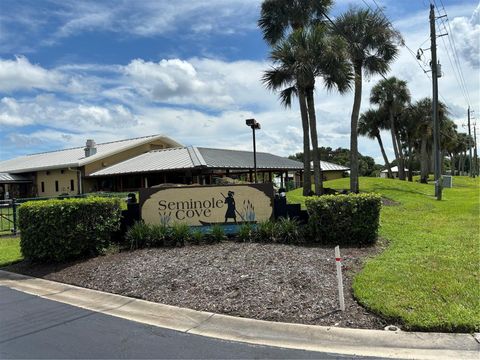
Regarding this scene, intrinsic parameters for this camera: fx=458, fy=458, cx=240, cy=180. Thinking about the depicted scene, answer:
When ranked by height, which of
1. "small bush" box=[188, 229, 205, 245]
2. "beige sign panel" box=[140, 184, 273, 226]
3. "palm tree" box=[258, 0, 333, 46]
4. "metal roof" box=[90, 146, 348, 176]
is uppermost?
"palm tree" box=[258, 0, 333, 46]

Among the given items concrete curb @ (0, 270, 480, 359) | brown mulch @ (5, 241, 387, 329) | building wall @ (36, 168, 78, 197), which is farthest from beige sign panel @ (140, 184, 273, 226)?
building wall @ (36, 168, 78, 197)

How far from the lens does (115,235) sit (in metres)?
10.5

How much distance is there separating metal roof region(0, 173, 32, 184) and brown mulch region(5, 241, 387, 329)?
38.7 metres

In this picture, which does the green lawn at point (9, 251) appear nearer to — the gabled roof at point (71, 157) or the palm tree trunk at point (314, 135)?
the palm tree trunk at point (314, 135)

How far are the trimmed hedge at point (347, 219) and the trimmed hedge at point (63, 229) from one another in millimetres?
4610

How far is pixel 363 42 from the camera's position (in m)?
26.1

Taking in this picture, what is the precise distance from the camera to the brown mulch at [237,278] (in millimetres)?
5918

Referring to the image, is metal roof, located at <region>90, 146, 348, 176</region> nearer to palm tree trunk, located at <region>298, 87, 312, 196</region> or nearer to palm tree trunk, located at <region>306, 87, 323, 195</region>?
palm tree trunk, located at <region>298, 87, 312, 196</region>

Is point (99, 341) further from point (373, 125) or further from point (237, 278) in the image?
point (373, 125)

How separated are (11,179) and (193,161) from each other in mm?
23342

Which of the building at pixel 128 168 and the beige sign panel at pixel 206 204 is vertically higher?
the building at pixel 128 168

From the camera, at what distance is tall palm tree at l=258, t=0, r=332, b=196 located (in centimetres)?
2391

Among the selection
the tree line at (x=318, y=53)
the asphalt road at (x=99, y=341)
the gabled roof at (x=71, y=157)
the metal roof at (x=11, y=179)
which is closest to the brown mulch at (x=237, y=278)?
the asphalt road at (x=99, y=341)

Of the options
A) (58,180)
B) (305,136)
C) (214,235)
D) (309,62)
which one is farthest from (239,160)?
(214,235)
